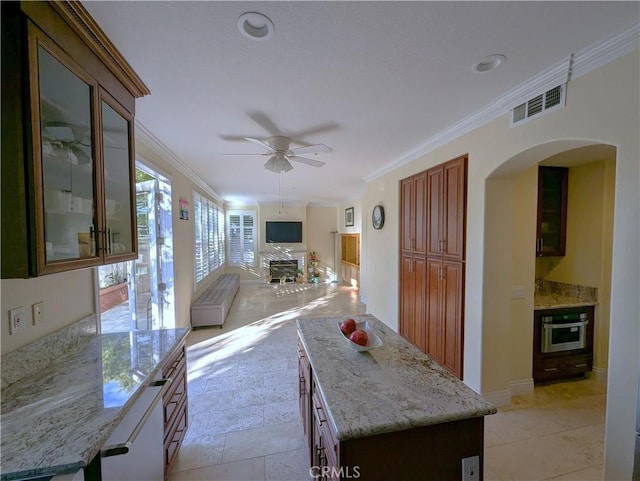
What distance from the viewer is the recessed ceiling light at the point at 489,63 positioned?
1537mm

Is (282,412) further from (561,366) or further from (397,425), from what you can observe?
(561,366)

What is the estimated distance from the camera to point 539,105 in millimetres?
1818

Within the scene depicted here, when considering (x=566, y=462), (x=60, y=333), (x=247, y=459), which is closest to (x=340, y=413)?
(x=247, y=459)

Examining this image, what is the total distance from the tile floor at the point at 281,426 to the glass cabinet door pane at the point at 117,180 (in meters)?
1.58

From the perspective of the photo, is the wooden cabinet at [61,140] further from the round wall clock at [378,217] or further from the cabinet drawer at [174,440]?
the round wall clock at [378,217]

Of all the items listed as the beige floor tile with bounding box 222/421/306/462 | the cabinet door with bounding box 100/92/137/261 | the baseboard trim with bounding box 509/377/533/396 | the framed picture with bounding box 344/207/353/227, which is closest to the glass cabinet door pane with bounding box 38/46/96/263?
the cabinet door with bounding box 100/92/137/261

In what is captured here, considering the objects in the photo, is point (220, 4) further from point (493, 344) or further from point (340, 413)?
point (493, 344)

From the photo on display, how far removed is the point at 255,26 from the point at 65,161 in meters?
1.09

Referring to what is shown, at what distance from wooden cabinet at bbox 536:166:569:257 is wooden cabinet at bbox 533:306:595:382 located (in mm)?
629

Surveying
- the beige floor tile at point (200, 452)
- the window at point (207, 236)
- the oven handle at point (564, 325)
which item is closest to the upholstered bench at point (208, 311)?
the window at point (207, 236)

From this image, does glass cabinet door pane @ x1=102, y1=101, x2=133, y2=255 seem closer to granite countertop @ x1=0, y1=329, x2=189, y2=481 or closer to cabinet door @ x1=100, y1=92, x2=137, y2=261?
cabinet door @ x1=100, y1=92, x2=137, y2=261

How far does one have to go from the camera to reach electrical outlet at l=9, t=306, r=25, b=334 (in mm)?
1271

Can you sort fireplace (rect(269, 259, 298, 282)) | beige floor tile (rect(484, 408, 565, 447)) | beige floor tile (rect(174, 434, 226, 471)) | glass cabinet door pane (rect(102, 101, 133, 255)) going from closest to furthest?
glass cabinet door pane (rect(102, 101, 133, 255)) < beige floor tile (rect(174, 434, 226, 471)) < beige floor tile (rect(484, 408, 565, 447)) < fireplace (rect(269, 259, 298, 282))

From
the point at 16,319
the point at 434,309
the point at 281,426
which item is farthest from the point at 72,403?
the point at 434,309
